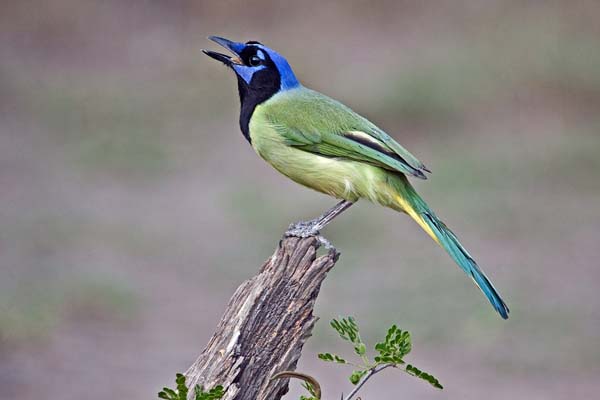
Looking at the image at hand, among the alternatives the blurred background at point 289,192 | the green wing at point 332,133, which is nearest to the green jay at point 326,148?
the green wing at point 332,133

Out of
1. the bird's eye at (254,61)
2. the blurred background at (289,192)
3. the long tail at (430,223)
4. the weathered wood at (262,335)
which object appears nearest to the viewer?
the weathered wood at (262,335)

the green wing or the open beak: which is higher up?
the open beak

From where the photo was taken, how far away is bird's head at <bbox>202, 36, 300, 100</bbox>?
18.0 ft

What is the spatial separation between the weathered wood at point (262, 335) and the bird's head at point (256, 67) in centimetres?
180

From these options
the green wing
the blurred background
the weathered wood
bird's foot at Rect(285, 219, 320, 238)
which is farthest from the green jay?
the blurred background

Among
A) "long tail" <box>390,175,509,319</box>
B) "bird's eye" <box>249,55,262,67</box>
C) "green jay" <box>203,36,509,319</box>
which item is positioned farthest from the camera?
"bird's eye" <box>249,55,262,67</box>

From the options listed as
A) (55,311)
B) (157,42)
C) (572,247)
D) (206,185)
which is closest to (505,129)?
(572,247)

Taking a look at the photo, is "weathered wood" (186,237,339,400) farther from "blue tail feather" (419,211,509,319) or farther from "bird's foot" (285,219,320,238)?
"blue tail feather" (419,211,509,319)

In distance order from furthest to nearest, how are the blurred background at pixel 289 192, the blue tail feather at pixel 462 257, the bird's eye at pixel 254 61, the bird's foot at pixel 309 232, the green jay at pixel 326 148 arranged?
the blurred background at pixel 289 192 < the bird's eye at pixel 254 61 < the green jay at pixel 326 148 < the blue tail feather at pixel 462 257 < the bird's foot at pixel 309 232

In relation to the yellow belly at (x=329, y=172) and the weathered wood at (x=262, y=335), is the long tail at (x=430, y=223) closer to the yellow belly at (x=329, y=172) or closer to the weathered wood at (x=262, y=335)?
the yellow belly at (x=329, y=172)

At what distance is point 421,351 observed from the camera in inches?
375

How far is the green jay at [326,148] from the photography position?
529 centimetres

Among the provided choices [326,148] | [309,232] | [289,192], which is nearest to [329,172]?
[326,148]

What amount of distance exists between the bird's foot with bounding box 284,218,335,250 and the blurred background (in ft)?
11.0
